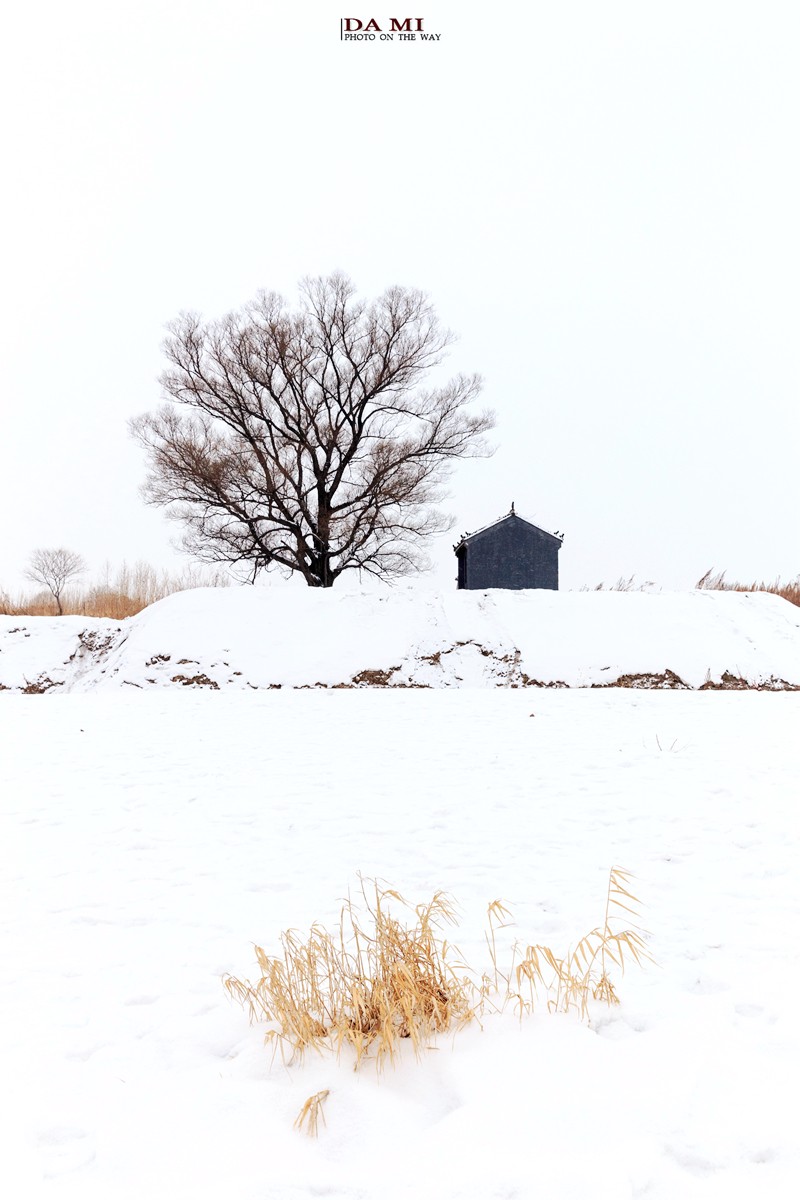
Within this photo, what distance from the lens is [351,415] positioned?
18078 millimetres

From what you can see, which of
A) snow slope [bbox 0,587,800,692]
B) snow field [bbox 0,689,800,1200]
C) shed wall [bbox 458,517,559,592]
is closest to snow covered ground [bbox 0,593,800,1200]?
snow field [bbox 0,689,800,1200]

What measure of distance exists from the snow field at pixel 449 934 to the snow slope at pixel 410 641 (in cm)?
376

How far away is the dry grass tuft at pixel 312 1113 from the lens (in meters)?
1.82

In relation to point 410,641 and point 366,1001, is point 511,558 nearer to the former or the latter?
point 410,641

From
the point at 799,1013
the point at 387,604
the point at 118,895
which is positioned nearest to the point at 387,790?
the point at 118,895

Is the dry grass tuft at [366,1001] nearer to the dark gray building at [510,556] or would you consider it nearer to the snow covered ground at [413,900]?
the snow covered ground at [413,900]

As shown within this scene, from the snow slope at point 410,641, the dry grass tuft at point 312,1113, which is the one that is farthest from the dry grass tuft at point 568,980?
the snow slope at point 410,641

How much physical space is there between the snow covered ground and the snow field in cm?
1

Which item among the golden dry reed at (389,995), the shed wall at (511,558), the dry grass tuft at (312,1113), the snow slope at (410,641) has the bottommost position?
the dry grass tuft at (312,1113)

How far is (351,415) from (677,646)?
35.7 ft

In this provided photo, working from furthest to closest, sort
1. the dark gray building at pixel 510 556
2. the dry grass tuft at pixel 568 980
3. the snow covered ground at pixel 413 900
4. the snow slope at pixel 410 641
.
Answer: the dark gray building at pixel 510 556, the snow slope at pixel 410 641, the dry grass tuft at pixel 568 980, the snow covered ground at pixel 413 900

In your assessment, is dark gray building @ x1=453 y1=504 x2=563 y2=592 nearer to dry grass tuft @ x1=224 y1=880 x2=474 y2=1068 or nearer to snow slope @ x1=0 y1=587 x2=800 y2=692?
snow slope @ x1=0 y1=587 x2=800 y2=692

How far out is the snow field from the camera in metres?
1.73

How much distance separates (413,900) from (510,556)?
13155 mm
